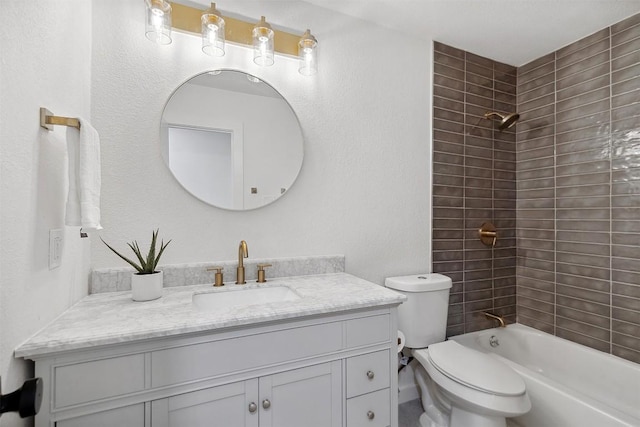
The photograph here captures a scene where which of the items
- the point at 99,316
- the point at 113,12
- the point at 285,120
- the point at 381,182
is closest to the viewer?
the point at 99,316

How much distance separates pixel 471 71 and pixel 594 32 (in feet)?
2.38

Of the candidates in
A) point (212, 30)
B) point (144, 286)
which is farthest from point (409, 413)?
point (212, 30)

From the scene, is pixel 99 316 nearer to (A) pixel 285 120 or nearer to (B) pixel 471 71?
(A) pixel 285 120

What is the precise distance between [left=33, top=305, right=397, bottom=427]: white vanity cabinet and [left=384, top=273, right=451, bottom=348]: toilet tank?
1.55ft

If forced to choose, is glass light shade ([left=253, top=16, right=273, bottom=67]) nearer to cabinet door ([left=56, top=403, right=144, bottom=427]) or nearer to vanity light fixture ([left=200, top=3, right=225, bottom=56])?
vanity light fixture ([left=200, top=3, right=225, bottom=56])

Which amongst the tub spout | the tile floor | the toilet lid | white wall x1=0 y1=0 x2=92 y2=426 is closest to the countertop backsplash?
white wall x1=0 y1=0 x2=92 y2=426

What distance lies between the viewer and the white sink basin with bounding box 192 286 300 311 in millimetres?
1315

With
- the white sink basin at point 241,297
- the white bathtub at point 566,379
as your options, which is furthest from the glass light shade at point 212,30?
the white bathtub at point 566,379

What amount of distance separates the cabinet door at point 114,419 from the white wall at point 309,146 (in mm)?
638

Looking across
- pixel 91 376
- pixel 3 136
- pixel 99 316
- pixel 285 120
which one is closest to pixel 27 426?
pixel 91 376

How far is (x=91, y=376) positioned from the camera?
852 mm

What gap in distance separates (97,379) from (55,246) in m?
0.44

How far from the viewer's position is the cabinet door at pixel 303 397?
1050 mm

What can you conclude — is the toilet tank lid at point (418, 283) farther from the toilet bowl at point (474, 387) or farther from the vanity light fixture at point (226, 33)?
the vanity light fixture at point (226, 33)
